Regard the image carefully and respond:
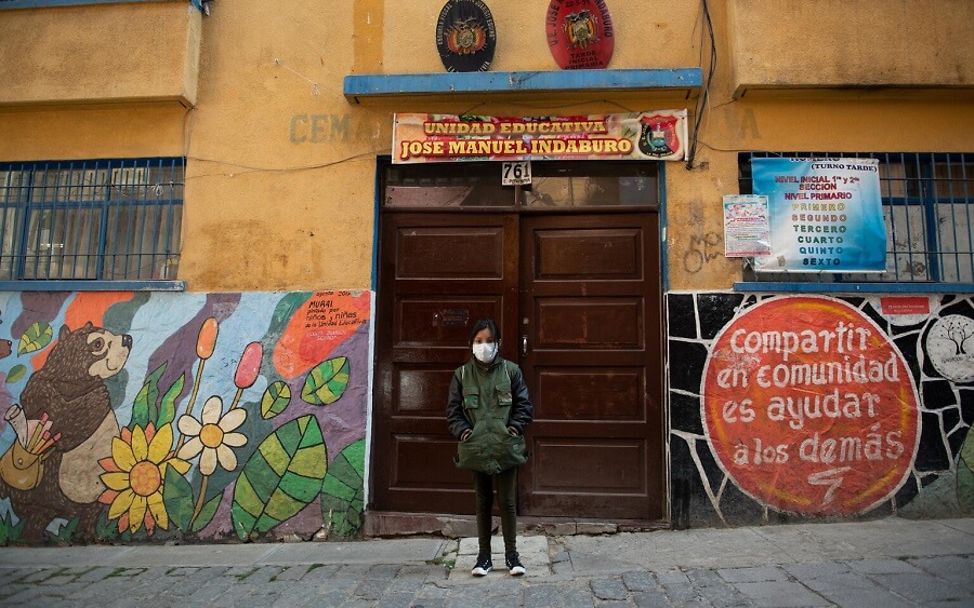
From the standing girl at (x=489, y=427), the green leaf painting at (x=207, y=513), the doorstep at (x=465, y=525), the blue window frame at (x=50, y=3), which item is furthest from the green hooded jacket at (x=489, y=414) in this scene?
the blue window frame at (x=50, y=3)

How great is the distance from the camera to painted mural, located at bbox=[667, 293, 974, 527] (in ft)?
15.8

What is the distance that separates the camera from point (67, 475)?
5.24 meters

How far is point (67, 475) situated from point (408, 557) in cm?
303

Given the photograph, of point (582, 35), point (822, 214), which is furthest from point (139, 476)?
point (822, 214)

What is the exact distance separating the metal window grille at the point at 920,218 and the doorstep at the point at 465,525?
2230 mm

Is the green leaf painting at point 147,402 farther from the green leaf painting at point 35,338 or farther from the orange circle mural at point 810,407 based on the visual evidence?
the orange circle mural at point 810,407

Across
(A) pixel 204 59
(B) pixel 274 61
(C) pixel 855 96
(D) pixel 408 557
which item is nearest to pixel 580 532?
(D) pixel 408 557

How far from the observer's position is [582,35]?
17.3ft

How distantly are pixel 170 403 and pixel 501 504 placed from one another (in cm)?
300

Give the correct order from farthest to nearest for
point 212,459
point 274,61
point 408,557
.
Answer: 1. point 274,61
2. point 212,459
3. point 408,557

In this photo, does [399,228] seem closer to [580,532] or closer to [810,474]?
[580,532]

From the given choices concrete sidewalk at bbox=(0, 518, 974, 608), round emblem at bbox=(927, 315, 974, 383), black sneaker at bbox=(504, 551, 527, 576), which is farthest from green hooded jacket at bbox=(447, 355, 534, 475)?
round emblem at bbox=(927, 315, 974, 383)

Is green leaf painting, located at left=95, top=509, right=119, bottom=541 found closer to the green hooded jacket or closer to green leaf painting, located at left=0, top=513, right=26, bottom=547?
green leaf painting, located at left=0, top=513, right=26, bottom=547

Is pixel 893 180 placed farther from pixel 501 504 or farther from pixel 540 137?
pixel 501 504
